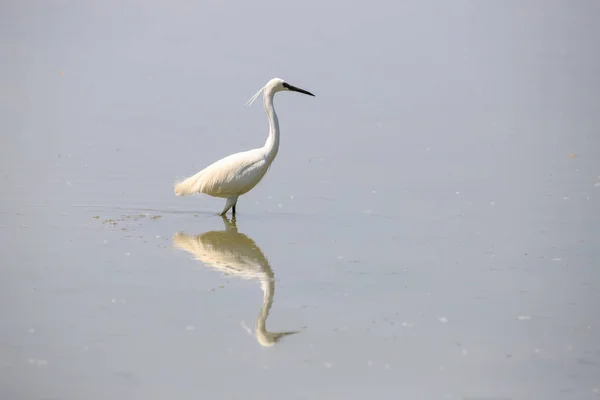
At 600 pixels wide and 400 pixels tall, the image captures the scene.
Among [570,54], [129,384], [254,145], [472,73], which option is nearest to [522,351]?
[129,384]

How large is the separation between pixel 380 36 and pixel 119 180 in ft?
39.7

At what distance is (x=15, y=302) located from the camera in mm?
7629

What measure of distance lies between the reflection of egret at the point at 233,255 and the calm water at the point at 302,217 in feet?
0.12

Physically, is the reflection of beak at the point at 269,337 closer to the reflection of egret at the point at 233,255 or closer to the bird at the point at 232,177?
the reflection of egret at the point at 233,255

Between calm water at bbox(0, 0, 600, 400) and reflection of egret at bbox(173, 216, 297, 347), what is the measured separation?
0.12 feet

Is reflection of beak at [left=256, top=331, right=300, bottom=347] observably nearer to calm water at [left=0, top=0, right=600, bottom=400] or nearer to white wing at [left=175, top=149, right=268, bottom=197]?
calm water at [left=0, top=0, right=600, bottom=400]

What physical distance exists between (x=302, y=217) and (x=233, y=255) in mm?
1792

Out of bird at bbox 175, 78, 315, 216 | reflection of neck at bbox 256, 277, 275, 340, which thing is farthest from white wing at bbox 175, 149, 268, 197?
reflection of neck at bbox 256, 277, 275, 340

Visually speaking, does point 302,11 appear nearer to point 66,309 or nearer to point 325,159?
point 325,159

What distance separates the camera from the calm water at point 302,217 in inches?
265

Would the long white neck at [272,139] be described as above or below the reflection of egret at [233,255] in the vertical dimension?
above

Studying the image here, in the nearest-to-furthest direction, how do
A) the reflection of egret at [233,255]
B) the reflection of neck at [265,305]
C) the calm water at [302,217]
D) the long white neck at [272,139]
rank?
the calm water at [302,217]
the reflection of neck at [265,305]
the reflection of egret at [233,255]
the long white neck at [272,139]

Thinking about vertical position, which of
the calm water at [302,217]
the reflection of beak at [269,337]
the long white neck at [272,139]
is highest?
the long white neck at [272,139]

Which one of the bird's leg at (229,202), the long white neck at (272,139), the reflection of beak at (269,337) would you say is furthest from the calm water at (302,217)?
the long white neck at (272,139)
